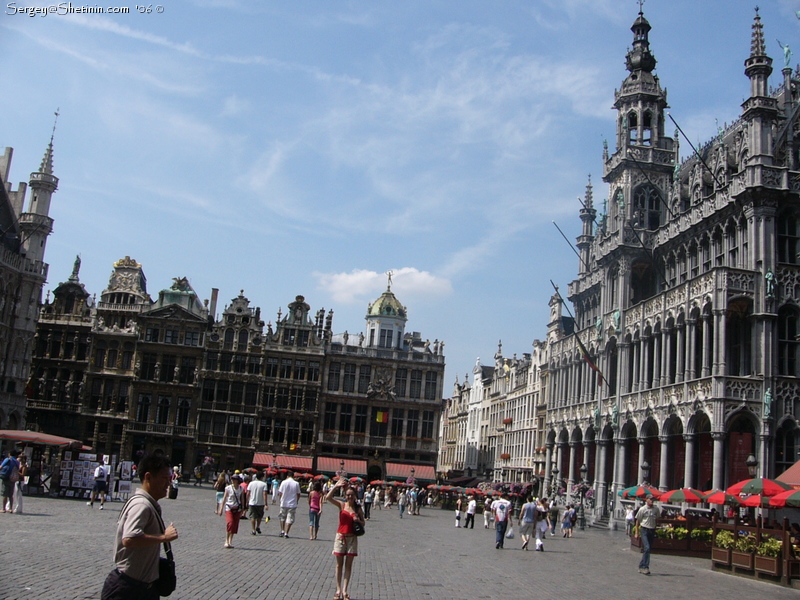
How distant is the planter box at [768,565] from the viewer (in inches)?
824

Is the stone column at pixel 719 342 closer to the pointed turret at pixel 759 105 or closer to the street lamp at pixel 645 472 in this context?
the street lamp at pixel 645 472

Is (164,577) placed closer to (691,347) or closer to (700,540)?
(700,540)

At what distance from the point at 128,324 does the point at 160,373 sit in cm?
574

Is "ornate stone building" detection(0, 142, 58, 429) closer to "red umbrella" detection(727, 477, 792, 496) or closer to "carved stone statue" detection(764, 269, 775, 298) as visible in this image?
"carved stone statue" detection(764, 269, 775, 298)

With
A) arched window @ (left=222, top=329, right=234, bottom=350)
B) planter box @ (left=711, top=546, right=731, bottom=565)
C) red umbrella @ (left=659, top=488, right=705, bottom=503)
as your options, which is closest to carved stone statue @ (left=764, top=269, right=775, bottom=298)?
red umbrella @ (left=659, top=488, right=705, bottom=503)

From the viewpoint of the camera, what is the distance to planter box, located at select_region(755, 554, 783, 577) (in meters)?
20.9

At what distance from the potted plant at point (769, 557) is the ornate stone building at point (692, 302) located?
17727 millimetres

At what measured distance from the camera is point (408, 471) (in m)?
76.1

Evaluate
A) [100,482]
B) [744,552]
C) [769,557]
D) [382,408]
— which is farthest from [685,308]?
[382,408]

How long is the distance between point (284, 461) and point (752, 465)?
152 feet

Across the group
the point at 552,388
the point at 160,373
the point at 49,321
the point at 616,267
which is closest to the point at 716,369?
the point at 616,267

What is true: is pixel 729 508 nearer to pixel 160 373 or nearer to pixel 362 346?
pixel 362 346

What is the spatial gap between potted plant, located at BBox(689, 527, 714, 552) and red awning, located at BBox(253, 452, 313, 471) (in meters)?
48.3

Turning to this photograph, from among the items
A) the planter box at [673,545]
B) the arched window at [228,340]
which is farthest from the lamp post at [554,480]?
the arched window at [228,340]
